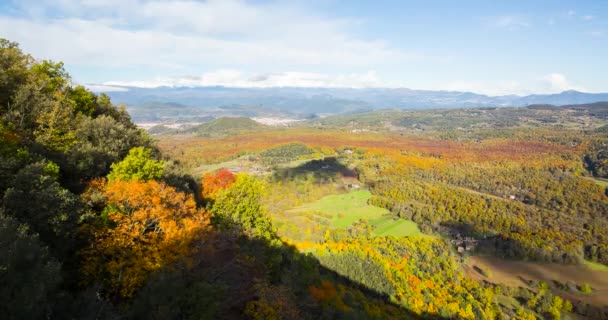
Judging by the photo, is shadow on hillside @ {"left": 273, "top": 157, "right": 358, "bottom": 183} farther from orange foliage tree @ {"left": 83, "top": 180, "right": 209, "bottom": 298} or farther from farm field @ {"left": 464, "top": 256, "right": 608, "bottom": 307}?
orange foliage tree @ {"left": 83, "top": 180, "right": 209, "bottom": 298}

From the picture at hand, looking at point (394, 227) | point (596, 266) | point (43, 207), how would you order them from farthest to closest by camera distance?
point (394, 227), point (596, 266), point (43, 207)

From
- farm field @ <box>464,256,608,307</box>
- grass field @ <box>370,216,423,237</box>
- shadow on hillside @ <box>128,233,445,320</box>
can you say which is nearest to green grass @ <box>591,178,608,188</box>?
farm field @ <box>464,256,608,307</box>

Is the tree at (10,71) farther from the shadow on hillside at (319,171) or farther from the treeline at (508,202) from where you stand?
the shadow on hillside at (319,171)

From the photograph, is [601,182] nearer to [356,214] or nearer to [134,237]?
[356,214]

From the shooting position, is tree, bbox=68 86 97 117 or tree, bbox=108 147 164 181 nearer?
tree, bbox=108 147 164 181

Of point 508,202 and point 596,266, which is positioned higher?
point 508,202

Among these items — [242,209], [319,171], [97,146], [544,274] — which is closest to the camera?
[97,146]

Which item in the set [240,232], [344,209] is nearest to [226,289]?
[240,232]
